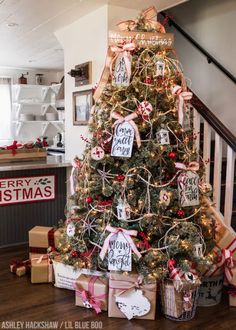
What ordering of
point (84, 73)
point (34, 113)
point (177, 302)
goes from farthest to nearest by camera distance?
point (34, 113) → point (84, 73) → point (177, 302)

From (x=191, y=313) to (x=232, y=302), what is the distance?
0.38 meters

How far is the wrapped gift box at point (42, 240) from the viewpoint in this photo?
9.66ft

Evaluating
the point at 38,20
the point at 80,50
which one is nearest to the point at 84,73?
the point at 80,50

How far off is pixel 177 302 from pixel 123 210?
689mm

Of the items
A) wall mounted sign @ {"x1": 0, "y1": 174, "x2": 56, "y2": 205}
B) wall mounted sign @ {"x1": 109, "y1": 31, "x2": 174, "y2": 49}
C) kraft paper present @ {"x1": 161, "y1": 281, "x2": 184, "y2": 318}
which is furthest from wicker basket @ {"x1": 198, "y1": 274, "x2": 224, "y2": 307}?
wall mounted sign @ {"x1": 0, "y1": 174, "x2": 56, "y2": 205}

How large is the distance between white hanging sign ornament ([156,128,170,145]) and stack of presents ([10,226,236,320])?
0.90 m

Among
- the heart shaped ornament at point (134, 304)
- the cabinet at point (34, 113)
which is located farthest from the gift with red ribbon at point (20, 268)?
the cabinet at point (34, 113)

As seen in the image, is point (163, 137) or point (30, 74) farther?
point (30, 74)

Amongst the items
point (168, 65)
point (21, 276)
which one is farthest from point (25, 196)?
point (168, 65)

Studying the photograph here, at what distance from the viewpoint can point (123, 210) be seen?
90.0 inches

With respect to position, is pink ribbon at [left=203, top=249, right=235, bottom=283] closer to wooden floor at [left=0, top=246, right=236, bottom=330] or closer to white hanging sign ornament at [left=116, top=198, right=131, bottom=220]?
wooden floor at [left=0, top=246, right=236, bottom=330]

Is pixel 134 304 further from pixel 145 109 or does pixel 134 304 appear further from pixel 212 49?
pixel 212 49

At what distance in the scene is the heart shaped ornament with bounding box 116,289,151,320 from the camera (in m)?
2.22

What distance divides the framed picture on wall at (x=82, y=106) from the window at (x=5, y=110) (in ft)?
9.85
